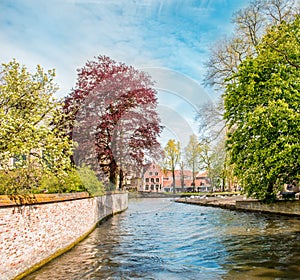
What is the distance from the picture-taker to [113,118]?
2245 cm

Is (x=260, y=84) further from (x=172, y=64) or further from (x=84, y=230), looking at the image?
(x=84, y=230)

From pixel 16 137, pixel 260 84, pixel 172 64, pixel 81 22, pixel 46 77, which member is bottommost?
pixel 16 137

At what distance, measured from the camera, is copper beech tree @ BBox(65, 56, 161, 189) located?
21656mm

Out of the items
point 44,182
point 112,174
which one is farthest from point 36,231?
point 112,174

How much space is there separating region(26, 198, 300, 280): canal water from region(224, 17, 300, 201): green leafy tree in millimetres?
3996

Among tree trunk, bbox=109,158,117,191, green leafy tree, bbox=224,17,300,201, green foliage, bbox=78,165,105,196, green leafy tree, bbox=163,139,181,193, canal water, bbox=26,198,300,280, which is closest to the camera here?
canal water, bbox=26,198,300,280

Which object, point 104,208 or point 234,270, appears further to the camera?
point 104,208

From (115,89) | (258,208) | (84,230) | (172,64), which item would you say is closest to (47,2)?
(84,230)

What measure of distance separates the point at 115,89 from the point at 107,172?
20.3 feet

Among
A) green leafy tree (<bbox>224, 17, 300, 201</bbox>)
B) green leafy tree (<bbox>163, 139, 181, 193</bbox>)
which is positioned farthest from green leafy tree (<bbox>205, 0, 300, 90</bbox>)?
green leafy tree (<bbox>163, 139, 181, 193</bbox>)

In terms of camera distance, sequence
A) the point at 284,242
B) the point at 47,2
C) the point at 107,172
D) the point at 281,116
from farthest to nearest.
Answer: the point at 107,172 < the point at 281,116 < the point at 47,2 < the point at 284,242

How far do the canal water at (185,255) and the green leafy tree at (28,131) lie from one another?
2608 millimetres

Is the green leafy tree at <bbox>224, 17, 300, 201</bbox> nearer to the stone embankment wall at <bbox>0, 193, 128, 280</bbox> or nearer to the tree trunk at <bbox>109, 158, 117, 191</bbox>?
the tree trunk at <bbox>109, 158, 117, 191</bbox>

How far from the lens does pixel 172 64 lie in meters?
23.5
